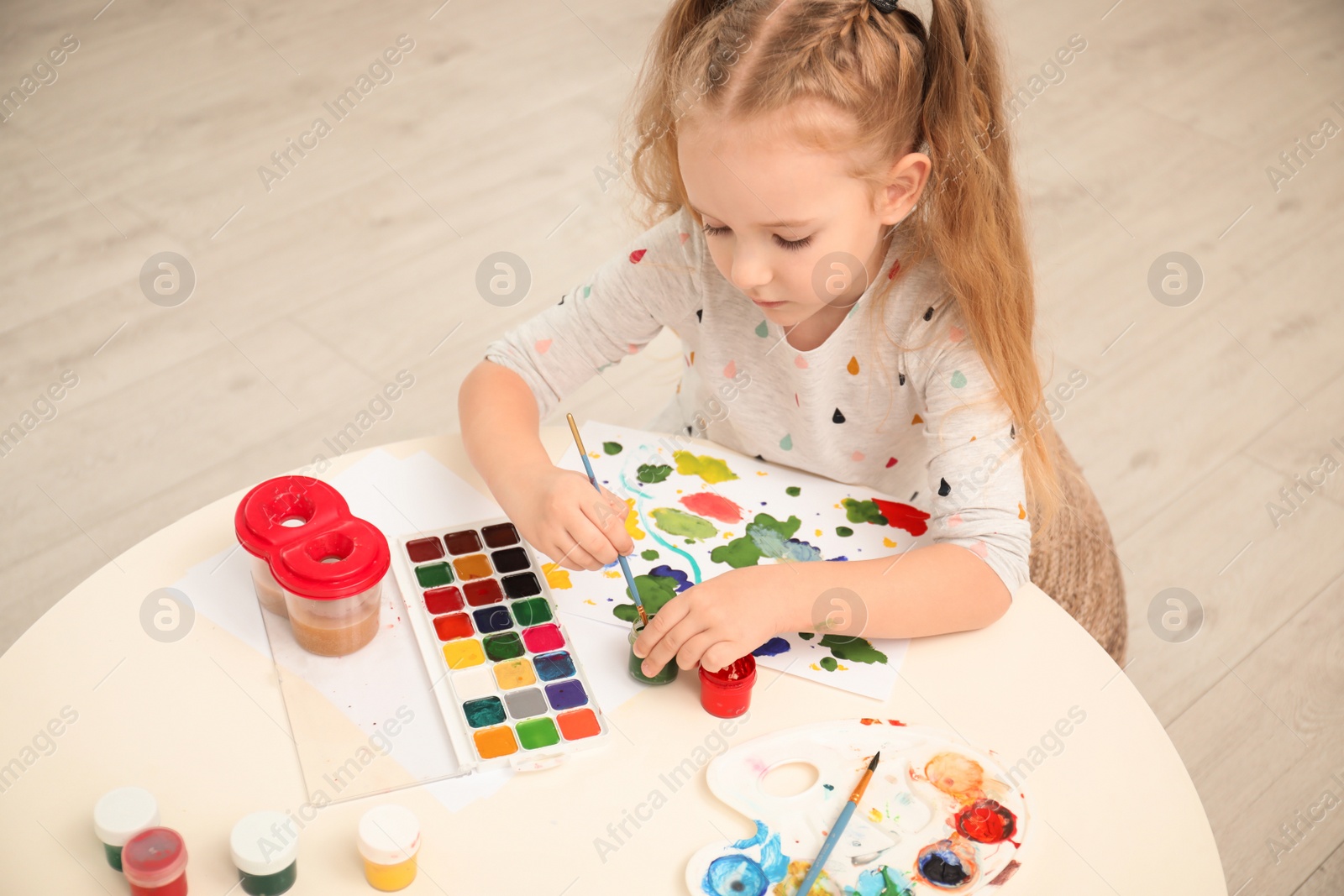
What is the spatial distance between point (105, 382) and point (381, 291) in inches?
21.3

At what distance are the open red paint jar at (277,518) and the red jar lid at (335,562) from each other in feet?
0.04

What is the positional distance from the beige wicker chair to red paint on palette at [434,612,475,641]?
795 mm

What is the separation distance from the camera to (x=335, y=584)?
916 millimetres

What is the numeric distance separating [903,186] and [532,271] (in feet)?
4.80

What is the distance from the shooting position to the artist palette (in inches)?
35.8

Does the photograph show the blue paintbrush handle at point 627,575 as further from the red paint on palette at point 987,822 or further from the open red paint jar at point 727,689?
the red paint on palette at point 987,822

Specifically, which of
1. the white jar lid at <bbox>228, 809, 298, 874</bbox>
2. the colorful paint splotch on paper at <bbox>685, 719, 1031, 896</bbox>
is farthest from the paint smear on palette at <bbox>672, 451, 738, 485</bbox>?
the white jar lid at <bbox>228, 809, 298, 874</bbox>

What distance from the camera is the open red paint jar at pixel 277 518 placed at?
96 centimetres

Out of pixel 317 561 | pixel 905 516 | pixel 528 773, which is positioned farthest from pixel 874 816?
pixel 317 561

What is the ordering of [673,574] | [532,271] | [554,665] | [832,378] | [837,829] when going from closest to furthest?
1. [837,829]
2. [554,665]
3. [673,574]
4. [832,378]
5. [532,271]

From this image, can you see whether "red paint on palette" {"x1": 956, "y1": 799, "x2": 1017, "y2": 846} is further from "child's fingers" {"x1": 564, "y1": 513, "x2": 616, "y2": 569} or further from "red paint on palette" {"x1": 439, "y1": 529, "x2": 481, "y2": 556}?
"red paint on palette" {"x1": 439, "y1": 529, "x2": 481, "y2": 556}

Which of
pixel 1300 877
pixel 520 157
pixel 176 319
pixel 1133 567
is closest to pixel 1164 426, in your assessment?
pixel 1133 567

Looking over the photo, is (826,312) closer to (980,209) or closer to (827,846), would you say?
(980,209)

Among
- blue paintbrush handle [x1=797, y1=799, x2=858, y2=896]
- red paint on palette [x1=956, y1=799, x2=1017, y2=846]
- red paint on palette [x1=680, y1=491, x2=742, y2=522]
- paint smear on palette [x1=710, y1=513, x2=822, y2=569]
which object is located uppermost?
blue paintbrush handle [x1=797, y1=799, x2=858, y2=896]
